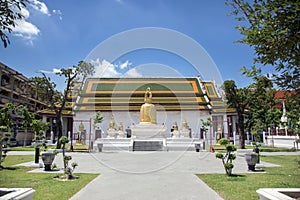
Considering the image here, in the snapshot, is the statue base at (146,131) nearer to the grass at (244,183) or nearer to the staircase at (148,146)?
the staircase at (148,146)

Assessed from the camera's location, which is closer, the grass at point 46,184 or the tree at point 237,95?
the grass at point 46,184

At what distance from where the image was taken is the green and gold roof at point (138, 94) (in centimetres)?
3272

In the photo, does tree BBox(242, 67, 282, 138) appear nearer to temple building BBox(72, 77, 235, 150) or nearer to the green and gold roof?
temple building BBox(72, 77, 235, 150)

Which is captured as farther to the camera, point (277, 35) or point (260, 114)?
point (260, 114)

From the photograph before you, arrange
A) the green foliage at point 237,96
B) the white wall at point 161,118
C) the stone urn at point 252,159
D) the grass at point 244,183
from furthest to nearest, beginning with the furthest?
the white wall at point 161,118 → the green foliage at point 237,96 → the stone urn at point 252,159 → the grass at point 244,183

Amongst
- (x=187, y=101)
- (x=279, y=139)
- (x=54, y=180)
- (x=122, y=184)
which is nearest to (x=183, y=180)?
(x=122, y=184)

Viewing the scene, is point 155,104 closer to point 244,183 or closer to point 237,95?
point 237,95

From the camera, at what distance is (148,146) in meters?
20.3

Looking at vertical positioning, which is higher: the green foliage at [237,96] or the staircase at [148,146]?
the green foliage at [237,96]

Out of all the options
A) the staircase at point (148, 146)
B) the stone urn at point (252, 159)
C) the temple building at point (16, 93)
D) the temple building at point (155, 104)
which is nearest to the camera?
the stone urn at point (252, 159)

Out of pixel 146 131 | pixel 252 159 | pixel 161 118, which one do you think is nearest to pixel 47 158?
pixel 252 159

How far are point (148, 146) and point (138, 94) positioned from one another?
14.7 meters

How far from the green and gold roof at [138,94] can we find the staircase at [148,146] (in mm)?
11954

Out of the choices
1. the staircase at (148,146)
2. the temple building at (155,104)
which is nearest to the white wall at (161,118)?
the temple building at (155,104)
